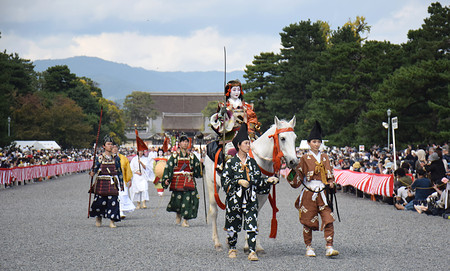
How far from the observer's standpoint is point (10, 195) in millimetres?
21578

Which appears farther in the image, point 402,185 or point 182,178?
point 402,185

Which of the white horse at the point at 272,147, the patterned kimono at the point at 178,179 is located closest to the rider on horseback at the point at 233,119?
the white horse at the point at 272,147

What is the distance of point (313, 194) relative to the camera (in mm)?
8312

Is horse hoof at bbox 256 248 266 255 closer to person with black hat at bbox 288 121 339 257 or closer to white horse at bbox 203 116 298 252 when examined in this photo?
white horse at bbox 203 116 298 252

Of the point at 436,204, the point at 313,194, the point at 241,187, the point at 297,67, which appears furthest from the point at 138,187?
the point at 297,67

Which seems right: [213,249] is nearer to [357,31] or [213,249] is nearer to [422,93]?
[422,93]

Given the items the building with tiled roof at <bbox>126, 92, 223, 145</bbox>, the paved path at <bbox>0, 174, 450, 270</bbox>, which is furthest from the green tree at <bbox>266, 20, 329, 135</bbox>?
the building with tiled roof at <bbox>126, 92, 223, 145</bbox>

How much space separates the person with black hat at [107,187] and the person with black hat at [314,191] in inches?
188

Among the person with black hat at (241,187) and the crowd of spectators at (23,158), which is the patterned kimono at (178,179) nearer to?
the person with black hat at (241,187)

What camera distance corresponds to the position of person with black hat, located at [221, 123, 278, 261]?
8.12m

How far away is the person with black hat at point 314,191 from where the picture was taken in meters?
8.15

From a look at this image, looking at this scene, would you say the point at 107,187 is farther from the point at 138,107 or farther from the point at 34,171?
the point at 138,107

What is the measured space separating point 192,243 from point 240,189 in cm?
194

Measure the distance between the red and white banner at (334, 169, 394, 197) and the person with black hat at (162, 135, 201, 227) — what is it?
7.40 meters
